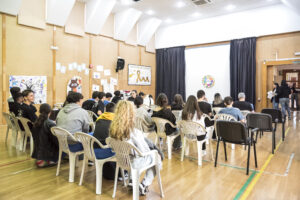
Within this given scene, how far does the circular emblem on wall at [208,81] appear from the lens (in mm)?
9914

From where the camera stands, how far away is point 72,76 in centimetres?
798

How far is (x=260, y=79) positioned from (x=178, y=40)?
4327 millimetres

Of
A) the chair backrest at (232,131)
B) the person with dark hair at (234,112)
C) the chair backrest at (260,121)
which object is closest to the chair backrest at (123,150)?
the chair backrest at (232,131)

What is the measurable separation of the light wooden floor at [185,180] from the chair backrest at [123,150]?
443 mm

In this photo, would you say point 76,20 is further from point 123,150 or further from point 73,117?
point 123,150

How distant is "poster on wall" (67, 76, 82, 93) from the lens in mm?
7871

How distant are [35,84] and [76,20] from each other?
2.82m

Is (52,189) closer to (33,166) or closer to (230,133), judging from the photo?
(33,166)

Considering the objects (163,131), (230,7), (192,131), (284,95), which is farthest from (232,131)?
(230,7)

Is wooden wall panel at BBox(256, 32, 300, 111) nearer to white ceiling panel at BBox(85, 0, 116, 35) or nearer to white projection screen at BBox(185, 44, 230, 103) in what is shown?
white projection screen at BBox(185, 44, 230, 103)

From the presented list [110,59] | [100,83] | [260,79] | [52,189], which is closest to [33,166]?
[52,189]

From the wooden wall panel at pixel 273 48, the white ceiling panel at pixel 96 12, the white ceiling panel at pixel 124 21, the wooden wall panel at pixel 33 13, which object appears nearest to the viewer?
the wooden wall panel at pixel 33 13

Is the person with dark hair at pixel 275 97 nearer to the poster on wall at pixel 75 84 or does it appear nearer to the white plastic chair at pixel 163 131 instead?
the white plastic chair at pixel 163 131

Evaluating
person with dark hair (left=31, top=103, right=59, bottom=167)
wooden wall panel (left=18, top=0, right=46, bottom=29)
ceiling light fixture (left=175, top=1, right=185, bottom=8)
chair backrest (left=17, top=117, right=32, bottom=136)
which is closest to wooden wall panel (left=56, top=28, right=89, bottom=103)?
wooden wall panel (left=18, top=0, right=46, bottom=29)
